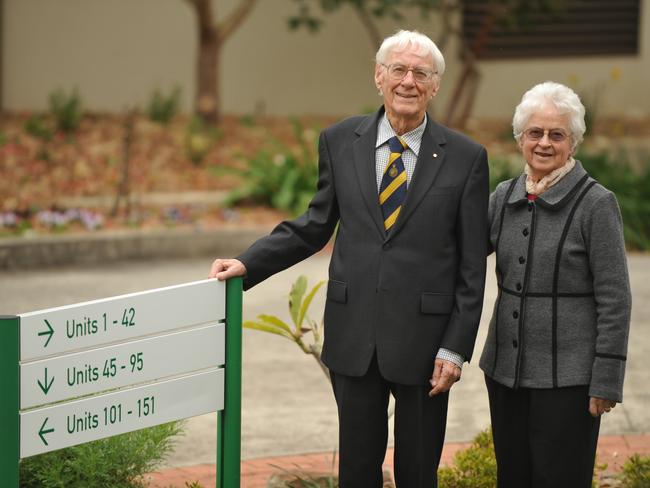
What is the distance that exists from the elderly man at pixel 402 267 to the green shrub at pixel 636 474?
3.36 ft

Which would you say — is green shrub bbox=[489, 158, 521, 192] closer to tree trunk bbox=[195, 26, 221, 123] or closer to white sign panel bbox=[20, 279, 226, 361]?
tree trunk bbox=[195, 26, 221, 123]

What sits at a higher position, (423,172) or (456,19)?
(456,19)

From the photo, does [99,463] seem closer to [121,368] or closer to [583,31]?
[121,368]

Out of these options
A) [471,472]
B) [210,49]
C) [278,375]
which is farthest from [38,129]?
[471,472]

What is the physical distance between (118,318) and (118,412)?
0.99ft

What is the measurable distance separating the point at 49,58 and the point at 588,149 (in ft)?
22.1

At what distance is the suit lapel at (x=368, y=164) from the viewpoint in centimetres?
380

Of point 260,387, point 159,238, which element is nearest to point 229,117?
point 159,238

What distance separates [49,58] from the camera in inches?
587

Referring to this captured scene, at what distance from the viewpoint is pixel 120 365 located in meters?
3.64

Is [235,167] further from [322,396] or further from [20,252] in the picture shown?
[322,396]

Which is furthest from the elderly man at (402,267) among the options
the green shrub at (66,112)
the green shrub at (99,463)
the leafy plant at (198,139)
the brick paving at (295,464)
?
the green shrub at (66,112)

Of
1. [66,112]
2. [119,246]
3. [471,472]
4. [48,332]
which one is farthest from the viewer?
[66,112]

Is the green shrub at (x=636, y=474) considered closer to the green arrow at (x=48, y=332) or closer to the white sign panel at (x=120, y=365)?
the white sign panel at (x=120, y=365)
